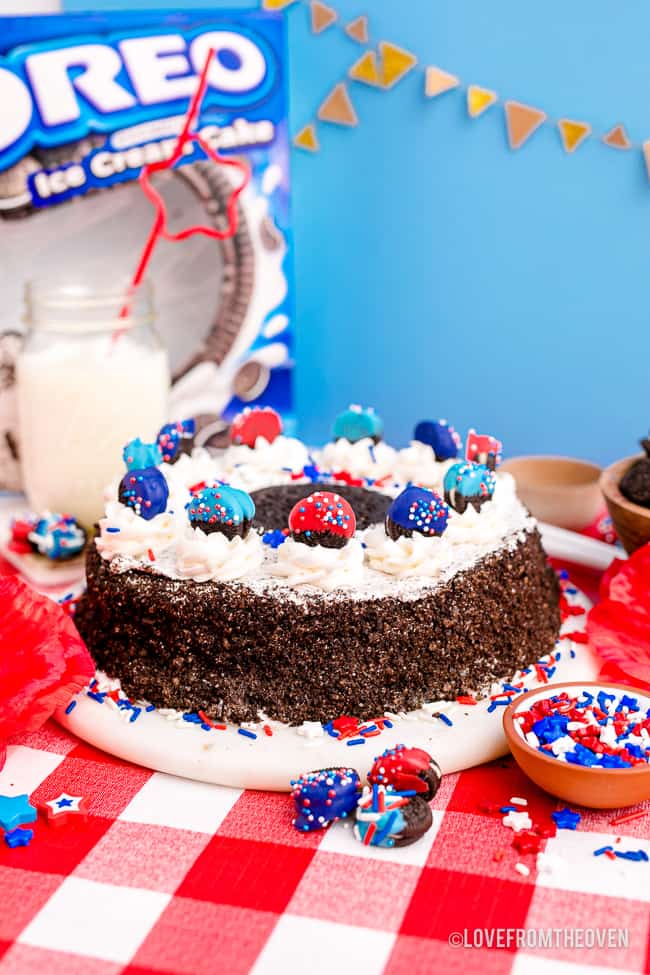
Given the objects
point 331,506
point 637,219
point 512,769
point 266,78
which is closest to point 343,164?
point 266,78

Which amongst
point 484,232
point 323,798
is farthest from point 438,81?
point 323,798

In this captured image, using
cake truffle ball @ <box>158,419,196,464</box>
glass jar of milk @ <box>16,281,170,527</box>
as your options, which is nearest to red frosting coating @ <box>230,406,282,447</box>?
cake truffle ball @ <box>158,419,196,464</box>

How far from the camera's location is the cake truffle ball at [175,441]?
5.96ft

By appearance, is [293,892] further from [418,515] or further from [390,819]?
[418,515]

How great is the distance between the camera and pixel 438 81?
226 cm

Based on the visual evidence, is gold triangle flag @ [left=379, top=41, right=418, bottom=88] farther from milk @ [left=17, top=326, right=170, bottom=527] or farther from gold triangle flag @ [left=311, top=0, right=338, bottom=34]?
milk @ [left=17, top=326, right=170, bottom=527]

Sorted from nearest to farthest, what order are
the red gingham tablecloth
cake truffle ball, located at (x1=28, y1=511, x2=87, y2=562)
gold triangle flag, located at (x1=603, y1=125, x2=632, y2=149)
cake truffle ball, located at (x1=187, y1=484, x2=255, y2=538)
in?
the red gingham tablecloth
cake truffle ball, located at (x1=187, y1=484, x2=255, y2=538)
cake truffle ball, located at (x1=28, y1=511, x2=87, y2=562)
gold triangle flag, located at (x1=603, y1=125, x2=632, y2=149)

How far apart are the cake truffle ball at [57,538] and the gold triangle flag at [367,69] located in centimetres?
110

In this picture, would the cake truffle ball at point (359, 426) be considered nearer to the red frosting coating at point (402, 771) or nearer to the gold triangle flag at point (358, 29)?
the red frosting coating at point (402, 771)

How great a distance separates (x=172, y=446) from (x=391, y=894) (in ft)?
2.86

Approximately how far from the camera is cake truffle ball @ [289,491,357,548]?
4.75 feet

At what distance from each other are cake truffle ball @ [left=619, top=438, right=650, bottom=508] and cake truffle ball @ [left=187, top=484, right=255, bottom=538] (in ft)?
2.14

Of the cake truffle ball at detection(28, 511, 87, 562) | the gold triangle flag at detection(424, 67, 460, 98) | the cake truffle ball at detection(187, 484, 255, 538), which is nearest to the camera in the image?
the cake truffle ball at detection(187, 484, 255, 538)

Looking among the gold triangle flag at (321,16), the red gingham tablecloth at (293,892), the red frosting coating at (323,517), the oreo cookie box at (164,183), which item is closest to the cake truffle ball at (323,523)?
the red frosting coating at (323,517)
